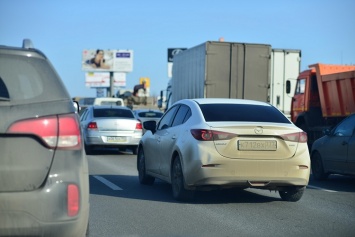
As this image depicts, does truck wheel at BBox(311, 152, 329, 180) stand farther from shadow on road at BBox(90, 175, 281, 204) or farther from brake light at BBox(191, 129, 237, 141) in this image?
brake light at BBox(191, 129, 237, 141)

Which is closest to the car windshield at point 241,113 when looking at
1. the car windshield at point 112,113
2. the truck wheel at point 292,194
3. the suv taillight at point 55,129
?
the truck wheel at point 292,194

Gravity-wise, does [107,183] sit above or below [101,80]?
below

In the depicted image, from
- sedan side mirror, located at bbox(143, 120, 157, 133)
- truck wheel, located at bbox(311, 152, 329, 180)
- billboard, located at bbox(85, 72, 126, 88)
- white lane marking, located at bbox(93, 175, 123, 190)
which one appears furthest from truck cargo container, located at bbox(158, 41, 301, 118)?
billboard, located at bbox(85, 72, 126, 88)

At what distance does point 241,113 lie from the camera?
923 cm

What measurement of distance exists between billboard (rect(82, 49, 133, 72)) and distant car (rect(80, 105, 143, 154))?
54345mm

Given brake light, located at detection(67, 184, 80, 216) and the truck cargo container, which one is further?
the truck cargo container

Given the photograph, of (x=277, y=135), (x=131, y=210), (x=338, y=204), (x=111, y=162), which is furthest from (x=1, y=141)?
(x=111, y=162)

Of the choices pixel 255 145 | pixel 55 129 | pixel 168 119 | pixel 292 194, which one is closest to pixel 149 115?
pixel 168 119

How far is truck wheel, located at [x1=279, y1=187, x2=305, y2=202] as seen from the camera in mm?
9271

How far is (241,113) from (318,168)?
454cm

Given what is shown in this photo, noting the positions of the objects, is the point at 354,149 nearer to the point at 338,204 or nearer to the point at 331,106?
the point at 338,204

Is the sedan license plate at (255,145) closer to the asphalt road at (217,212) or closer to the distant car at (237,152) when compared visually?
the distant car at (237,152)

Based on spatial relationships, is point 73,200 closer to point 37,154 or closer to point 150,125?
point 37,154

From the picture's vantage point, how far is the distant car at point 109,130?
19078 mm
